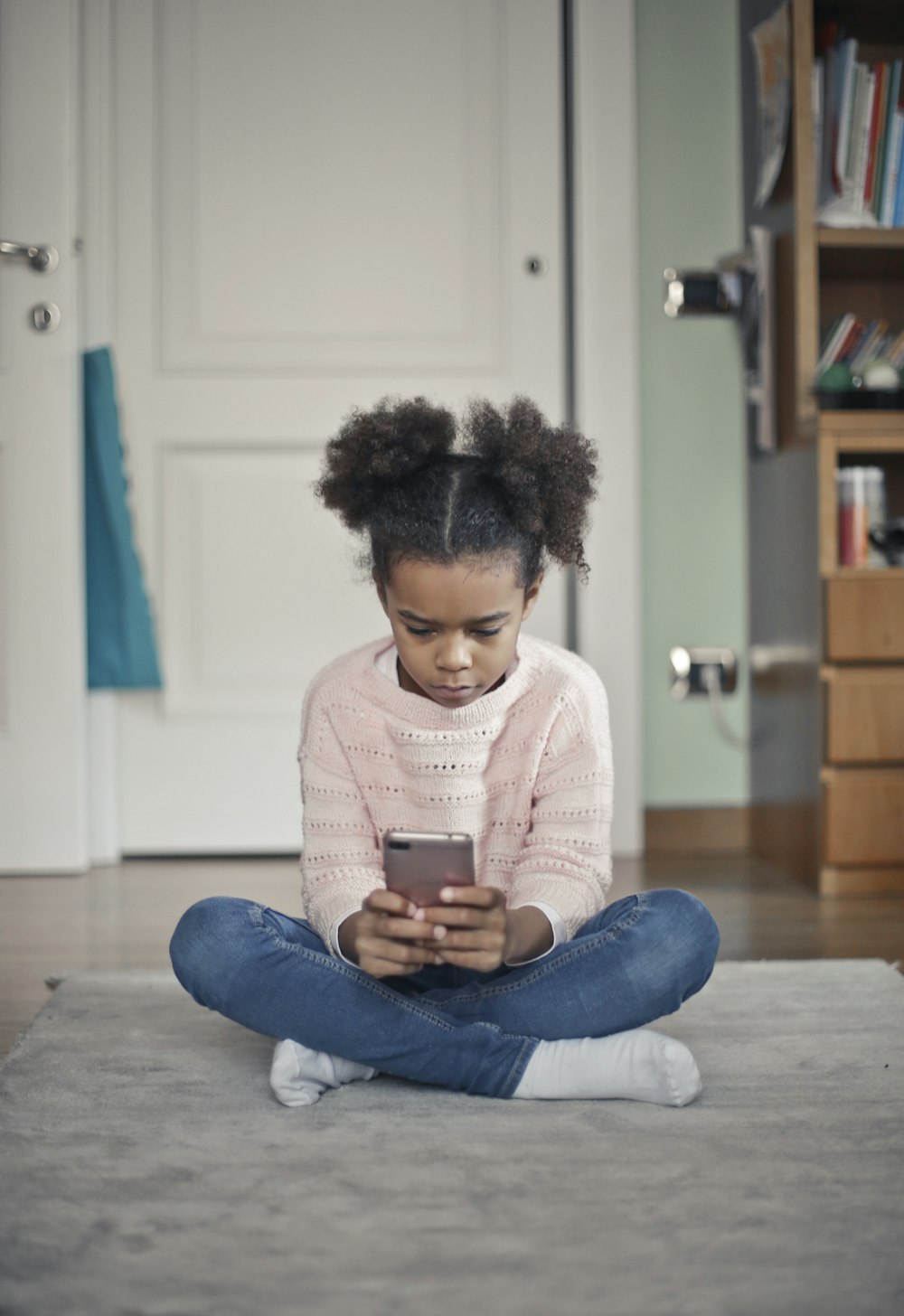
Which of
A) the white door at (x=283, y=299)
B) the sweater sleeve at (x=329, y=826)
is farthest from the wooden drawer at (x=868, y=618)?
the sweater sleeve at (x=329, y=826)

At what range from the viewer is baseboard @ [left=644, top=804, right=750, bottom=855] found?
2.48 metres

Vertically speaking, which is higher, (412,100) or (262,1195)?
(412,100)

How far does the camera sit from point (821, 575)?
6.70ft

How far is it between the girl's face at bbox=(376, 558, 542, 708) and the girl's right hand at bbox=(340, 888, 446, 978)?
20 cm

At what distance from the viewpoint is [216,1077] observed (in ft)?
3.96

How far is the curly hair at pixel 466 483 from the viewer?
1.18 meters

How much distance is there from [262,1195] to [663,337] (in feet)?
6.06

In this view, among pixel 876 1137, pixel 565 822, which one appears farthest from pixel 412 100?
pixel 876 1137

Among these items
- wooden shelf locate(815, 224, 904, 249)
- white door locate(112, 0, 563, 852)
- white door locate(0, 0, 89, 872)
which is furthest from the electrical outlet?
white door locate(0, 0, 89, 872)

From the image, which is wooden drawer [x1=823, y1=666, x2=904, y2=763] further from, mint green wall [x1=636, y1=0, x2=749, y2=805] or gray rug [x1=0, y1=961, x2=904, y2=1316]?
gray rug [x1=0, y1=961, x2=904, y2=1316]

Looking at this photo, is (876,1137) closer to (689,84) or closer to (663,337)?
(663,337)

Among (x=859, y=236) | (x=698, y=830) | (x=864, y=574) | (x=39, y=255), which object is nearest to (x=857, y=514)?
(x=864, y=574)

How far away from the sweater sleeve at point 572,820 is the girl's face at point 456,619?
12 cm

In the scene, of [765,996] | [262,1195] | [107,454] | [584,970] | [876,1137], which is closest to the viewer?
[262,1195]
